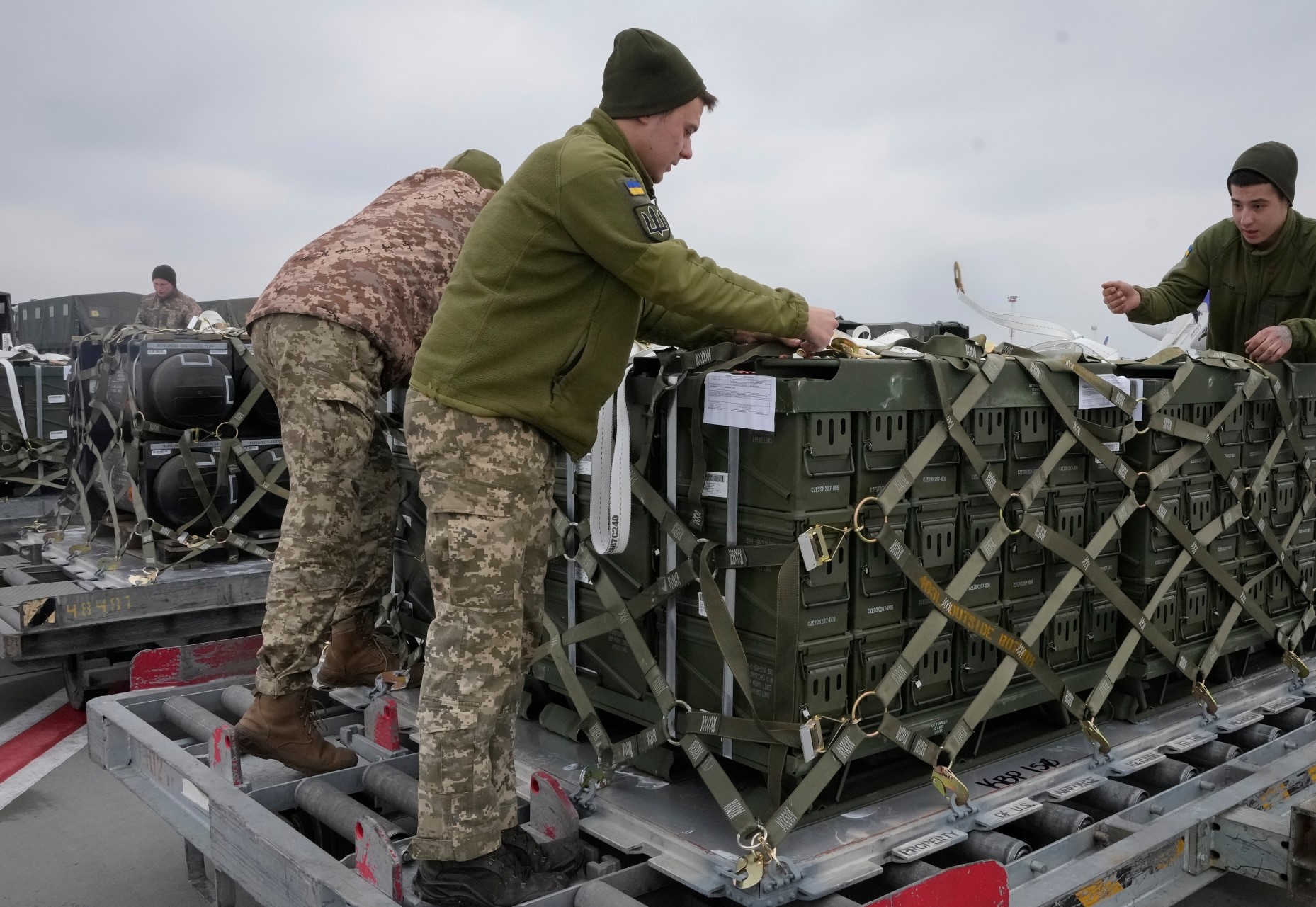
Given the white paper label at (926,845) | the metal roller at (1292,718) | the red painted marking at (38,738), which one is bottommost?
the red painted marking at (38,738)

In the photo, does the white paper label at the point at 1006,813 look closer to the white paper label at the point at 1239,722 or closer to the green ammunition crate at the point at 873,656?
the green ammunition crate at the point at 873,656

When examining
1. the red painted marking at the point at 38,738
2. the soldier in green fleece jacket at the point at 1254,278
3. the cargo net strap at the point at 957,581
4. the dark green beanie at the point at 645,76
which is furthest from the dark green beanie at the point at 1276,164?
the red painted marking at the point at 38,738

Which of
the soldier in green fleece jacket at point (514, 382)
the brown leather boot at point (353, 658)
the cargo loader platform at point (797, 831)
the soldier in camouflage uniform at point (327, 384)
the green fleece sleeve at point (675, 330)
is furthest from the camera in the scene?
the brown leather boot at point (353, 658)

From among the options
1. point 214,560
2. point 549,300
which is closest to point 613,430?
point 549,300

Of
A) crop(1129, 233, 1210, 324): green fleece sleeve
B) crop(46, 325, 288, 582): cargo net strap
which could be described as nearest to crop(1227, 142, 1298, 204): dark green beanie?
crop(1129, 233, 1210, 324): green fleece sleeve

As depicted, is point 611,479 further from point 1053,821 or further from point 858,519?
point 1053,821

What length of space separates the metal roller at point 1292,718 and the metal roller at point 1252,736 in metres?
0.16

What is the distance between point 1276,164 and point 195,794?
15.5ft

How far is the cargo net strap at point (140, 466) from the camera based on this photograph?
599 cm

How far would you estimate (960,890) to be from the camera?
8.03 ft

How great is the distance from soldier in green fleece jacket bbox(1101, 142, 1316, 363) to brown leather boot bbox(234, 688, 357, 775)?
3.73 meters

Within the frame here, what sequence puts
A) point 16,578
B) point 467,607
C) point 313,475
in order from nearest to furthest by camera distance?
point 467,607, point 313,475, point 16,578

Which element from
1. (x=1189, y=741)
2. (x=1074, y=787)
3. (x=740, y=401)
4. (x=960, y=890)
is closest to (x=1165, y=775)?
(x=1189, y=741)

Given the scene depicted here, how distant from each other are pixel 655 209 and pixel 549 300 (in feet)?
1.09
